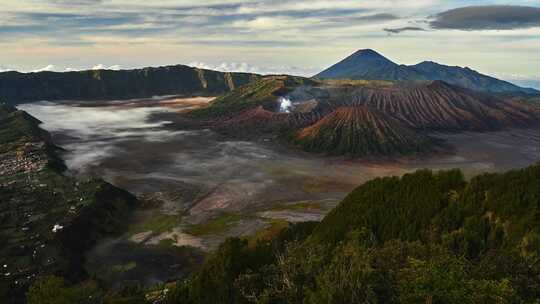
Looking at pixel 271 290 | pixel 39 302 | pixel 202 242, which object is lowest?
pixel 202 242

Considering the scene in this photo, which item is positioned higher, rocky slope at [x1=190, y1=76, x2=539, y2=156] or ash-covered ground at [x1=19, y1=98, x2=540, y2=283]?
rocky slope at [x1=190, y1=76, x2=539, y2=156]

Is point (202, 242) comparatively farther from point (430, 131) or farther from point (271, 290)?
point (430, 131)

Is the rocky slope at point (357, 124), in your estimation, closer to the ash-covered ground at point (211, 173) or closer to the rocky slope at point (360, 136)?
the rocky slope at point (360, 136)

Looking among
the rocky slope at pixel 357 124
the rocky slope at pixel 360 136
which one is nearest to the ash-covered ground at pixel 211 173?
the rocky slope at pixel 360 136

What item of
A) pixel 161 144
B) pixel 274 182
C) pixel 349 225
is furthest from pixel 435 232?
pixel 161 144

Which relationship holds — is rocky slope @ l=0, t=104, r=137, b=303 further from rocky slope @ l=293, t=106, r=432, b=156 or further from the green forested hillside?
rocky slope @ l=293, t=106, r=432, b=156

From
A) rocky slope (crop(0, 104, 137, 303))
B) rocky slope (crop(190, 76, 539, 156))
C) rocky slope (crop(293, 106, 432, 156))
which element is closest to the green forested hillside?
rocky slope (crop(0, 104, 137, 303))
